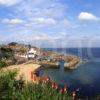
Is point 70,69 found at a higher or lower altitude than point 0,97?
lower

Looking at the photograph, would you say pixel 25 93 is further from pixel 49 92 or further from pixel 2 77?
pixel 2 77

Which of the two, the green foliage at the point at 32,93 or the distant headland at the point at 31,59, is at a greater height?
the green foliage at the point at 32,93

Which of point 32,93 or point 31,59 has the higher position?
point 32,93

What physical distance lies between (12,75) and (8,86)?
136cm

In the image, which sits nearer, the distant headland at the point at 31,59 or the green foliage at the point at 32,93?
the green foliage at the point at 32,93

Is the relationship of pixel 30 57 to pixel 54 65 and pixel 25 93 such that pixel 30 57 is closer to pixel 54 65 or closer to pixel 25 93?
pixel 54 65

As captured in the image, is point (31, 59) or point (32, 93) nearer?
point (32, 93)

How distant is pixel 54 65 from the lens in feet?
312

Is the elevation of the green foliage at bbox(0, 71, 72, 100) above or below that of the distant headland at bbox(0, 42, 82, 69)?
above

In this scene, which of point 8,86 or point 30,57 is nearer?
point 8,86

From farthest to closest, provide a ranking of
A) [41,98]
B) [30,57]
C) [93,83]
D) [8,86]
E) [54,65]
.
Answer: [30,57]
[54,65]
[93,83]
[8,86]
[41,98]

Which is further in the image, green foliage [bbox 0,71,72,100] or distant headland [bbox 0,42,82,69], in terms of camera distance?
distant headland [bbox 0,42,82,69]

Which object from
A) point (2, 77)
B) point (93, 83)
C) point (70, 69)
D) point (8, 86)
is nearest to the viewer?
point (8, 86)

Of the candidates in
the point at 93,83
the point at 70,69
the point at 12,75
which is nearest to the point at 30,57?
the point at 70,69
